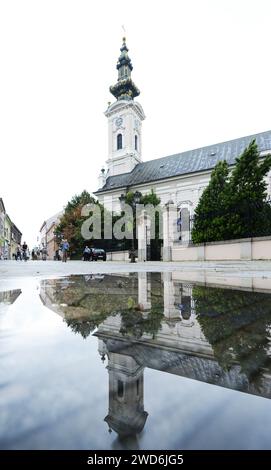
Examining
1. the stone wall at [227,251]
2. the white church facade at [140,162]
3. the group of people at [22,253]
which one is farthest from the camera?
the white church facade at [140,162]

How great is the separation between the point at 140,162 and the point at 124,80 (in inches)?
647

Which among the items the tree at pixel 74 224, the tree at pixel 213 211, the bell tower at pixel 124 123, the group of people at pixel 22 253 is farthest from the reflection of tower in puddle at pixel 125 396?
the bell tower at pixel 124 123

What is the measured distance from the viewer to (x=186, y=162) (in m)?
44.4

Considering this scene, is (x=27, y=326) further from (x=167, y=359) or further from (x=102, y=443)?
(x=102, y=443)

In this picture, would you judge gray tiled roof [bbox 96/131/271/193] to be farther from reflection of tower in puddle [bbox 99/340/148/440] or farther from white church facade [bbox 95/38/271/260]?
reflection of tower in puddle [bbox 99/340/148/440]

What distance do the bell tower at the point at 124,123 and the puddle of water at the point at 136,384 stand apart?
50.2 m

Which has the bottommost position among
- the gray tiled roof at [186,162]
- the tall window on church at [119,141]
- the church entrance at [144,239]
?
the church entrance at [144,239]

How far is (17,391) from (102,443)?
370mm

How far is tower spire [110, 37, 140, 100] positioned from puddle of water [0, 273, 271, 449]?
191 ft

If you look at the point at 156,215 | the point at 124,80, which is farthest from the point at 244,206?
Answer: the point at 124,80

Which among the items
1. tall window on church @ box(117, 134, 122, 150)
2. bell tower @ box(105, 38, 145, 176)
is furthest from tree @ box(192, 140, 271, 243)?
tall window on church @ box(117, 134, 122, 150)

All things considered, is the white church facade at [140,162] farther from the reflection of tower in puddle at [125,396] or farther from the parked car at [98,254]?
the reflection of tower in puddle at [125,396]

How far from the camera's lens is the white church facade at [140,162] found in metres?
40.5

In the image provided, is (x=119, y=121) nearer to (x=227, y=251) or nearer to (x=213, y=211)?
(x=213, y=211)
